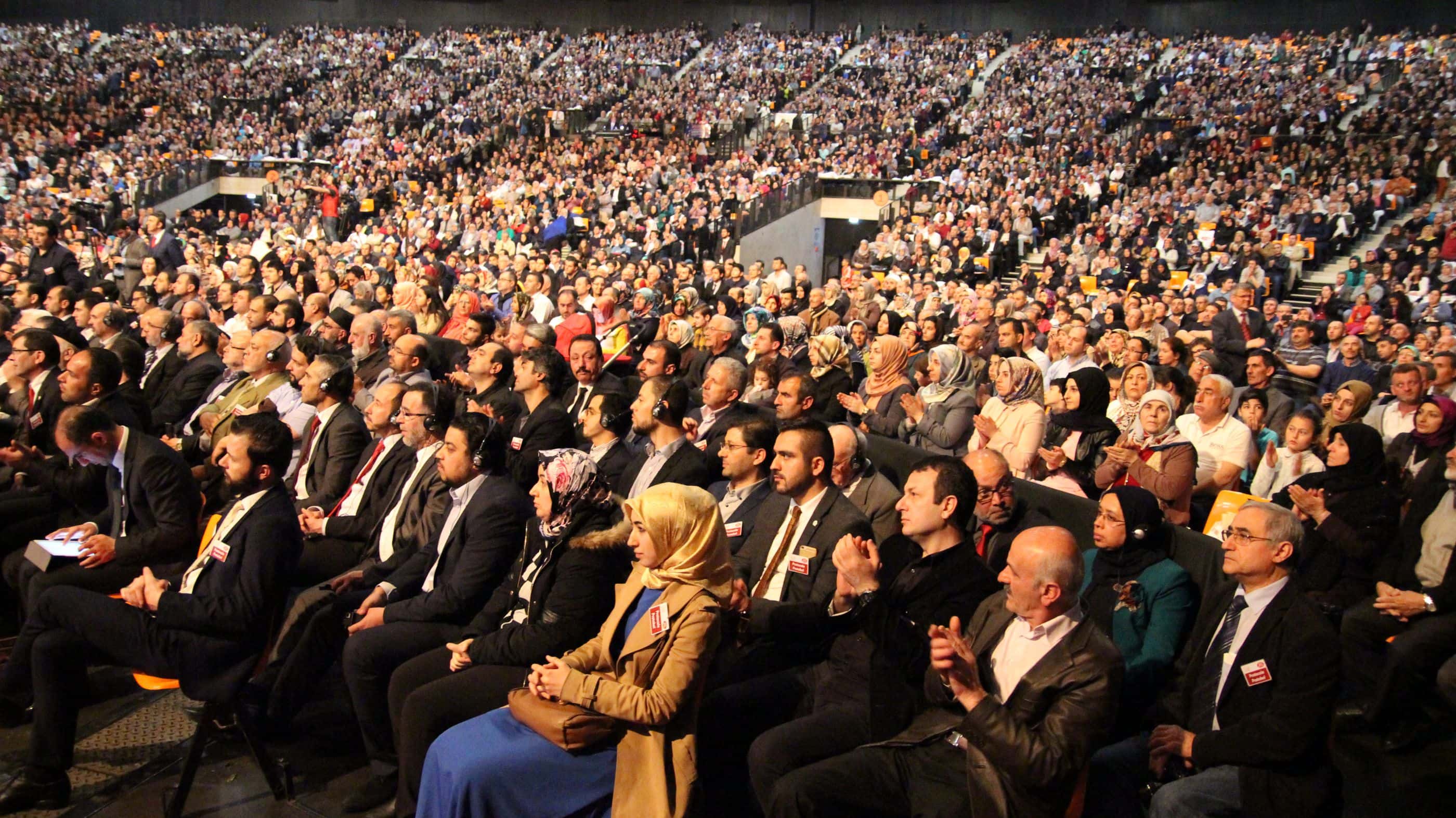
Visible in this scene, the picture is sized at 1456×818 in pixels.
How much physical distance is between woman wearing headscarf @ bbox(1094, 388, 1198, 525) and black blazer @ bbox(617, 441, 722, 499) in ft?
5.78

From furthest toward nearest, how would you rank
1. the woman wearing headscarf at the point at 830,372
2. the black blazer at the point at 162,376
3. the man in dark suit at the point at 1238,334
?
the man in dark suit at the point at 1238,334 < the black blazer at the point at 162,376 < the woman wearing headscarf at the point at 830,372

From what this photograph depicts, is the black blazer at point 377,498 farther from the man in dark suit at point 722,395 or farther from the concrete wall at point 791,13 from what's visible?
the concrete wall at point 791,13

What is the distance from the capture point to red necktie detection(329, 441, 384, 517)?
4.92m

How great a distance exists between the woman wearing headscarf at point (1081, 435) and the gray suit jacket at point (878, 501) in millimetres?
1001

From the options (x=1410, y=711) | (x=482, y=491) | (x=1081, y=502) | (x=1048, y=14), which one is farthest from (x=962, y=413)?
(x=1048, y=14)

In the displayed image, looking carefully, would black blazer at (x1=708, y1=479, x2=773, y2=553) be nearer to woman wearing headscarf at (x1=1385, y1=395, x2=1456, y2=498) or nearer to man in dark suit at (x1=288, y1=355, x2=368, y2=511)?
man in dark suit at (x1=288, y1=355, x2=368, y2=511)

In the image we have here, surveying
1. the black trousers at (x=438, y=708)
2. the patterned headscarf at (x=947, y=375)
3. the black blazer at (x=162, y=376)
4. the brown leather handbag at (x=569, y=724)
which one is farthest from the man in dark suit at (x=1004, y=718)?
the black blazer at (x=162, y=376)

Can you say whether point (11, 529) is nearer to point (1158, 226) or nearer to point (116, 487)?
point (116, 487)

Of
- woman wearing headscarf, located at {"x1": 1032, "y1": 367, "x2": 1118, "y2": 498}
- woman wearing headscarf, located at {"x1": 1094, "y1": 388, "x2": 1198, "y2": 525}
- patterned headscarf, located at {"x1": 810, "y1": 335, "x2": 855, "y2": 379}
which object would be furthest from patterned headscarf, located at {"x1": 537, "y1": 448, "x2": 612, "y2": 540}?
patterned headscarf, located at {"x1": 810, "y1": 335, "x2": 855, "y2": 379}

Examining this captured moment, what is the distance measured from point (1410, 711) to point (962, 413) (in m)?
2.30

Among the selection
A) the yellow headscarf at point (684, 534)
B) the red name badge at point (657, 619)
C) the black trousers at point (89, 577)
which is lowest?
A: the black trousers at point (89, 577)

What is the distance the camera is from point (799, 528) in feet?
12.6

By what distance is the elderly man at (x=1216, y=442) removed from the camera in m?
5.01

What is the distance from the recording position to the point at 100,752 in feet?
13.2
